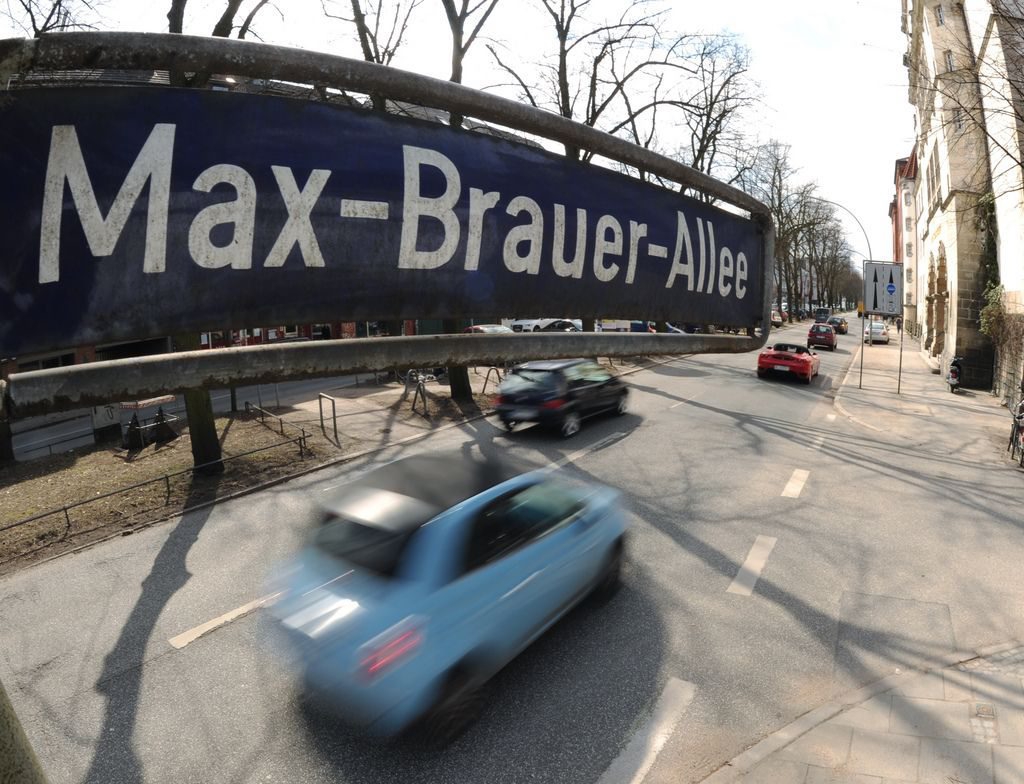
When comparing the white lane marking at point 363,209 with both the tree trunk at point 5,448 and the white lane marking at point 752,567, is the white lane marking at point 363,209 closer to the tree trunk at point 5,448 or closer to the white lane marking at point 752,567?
the white lane marking at point 752,567

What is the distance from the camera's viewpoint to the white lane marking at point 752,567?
6.59m

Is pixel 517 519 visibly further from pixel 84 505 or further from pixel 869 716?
pixel 84 505

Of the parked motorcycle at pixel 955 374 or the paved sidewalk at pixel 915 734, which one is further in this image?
the parked motorcycle at pixel 955 374

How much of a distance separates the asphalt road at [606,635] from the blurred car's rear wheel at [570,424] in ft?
7.85

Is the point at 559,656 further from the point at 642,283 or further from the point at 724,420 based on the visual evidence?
the point at 724,420

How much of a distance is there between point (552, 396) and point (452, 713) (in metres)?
A: 8.74

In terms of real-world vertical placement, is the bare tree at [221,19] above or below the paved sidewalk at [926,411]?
above

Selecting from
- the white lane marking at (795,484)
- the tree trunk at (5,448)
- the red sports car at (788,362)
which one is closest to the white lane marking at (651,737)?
the white lane marking at (795,484)

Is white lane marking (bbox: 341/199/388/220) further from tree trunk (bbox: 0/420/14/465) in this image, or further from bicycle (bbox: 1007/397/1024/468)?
tree trunk (bbox: 0/420/14/465)

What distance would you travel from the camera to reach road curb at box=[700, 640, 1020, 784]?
4.12 metres

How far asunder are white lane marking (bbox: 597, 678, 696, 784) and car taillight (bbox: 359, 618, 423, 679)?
5.06ft

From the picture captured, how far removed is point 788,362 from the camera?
69.5 ft

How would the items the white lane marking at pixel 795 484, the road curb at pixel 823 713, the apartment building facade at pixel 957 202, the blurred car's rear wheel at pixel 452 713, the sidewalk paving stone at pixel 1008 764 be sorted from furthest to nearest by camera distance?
the apartment building facade at pixel 957 202 → the white lane marking at pixel 795 484 → the blurred car's rear wheel at pixel 452 713 → the road curb at pixel 823 713 → the sidewalk paving stone at pixel 1008 764

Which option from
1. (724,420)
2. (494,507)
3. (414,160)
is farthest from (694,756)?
(724,420)
